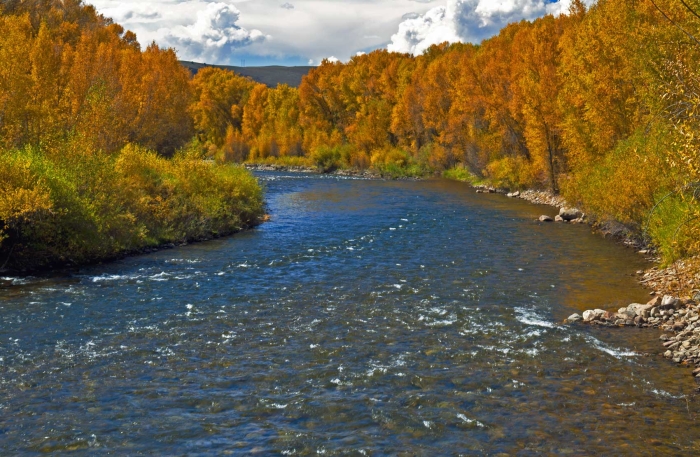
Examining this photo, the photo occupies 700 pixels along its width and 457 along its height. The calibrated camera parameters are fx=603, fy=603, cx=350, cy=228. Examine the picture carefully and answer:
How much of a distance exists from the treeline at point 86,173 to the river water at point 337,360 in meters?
1.94

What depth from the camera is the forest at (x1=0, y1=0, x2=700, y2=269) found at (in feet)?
79.0

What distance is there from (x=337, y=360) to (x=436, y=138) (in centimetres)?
6987

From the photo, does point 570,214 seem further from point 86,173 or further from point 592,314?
point 86,173

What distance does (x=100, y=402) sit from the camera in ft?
43.6

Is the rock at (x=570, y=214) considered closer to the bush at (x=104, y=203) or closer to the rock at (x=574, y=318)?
the bush at (x=104, y=203)

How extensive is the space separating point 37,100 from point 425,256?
2495 cm

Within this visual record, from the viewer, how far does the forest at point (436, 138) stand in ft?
79.0

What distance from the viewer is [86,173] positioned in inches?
1117

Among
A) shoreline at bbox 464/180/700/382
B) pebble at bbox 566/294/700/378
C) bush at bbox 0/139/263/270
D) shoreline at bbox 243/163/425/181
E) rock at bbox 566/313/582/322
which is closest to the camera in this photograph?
shoreline at bbox 464/180/700/382

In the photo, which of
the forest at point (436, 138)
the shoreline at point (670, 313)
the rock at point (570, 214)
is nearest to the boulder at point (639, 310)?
the shoreline at point (670, 313)

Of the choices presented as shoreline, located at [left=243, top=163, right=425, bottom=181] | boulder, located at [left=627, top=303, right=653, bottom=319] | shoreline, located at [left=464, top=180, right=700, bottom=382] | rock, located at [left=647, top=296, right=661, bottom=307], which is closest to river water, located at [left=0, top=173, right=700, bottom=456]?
shoreline, located at [left=464, top=180, right=700, bottom=382]

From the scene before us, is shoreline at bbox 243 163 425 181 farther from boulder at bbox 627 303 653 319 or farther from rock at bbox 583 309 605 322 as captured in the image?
rock at bbox 583 309 605 322

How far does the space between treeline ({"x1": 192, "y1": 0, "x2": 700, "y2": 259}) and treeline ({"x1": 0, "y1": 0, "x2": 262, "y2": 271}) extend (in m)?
21.9

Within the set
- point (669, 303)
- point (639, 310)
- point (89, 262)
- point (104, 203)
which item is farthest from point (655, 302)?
point (104, 203)
